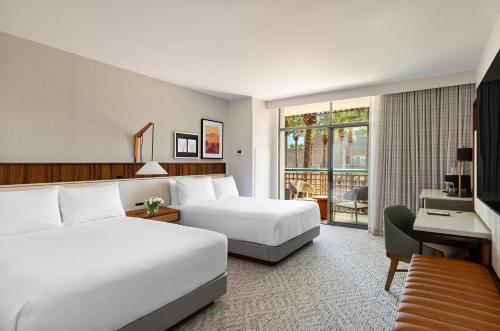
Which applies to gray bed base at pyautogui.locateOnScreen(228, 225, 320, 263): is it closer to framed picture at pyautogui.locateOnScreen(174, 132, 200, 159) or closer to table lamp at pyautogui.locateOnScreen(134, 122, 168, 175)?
table lamp at pyautogui.locateOnScreen(134, 122, 168, 175)

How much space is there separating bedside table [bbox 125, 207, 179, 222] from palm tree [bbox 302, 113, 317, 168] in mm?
3058

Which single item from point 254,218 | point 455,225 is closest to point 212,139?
point 254,218

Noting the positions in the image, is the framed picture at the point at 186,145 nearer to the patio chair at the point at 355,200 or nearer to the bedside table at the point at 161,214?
the bedside table at the point at 161,214

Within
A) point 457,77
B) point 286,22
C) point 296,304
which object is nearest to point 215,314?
point 296,304

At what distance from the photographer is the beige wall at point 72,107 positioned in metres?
2.96

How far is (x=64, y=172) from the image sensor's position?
11.0ft

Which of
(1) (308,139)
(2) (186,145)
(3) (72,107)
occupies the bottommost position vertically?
(2) (186,145)

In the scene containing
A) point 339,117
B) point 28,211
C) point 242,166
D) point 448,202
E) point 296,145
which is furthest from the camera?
point 296,145

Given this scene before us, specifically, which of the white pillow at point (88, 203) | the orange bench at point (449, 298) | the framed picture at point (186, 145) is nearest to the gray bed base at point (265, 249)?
the white pillow at point (88, 203)

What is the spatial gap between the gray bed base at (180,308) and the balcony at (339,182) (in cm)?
360

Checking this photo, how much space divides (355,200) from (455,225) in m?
3.06

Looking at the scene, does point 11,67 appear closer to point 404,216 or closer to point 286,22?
point 286,22

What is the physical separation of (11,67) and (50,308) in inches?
110

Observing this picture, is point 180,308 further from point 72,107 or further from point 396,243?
point 72,107
